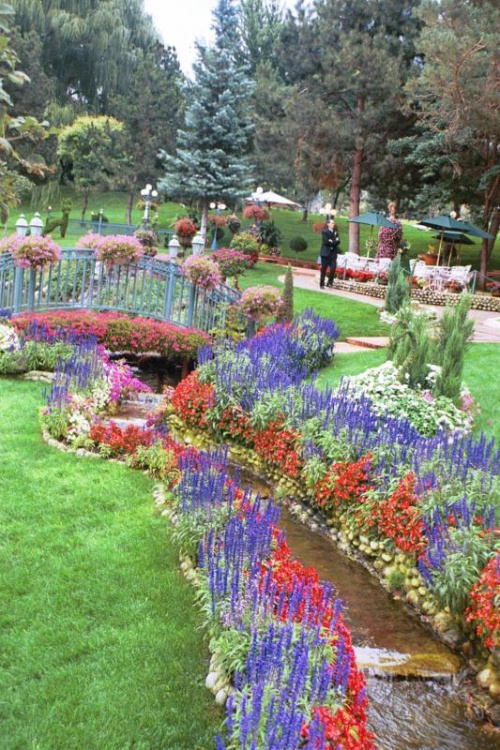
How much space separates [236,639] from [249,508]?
4.79ft

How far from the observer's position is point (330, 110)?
25.8 metres

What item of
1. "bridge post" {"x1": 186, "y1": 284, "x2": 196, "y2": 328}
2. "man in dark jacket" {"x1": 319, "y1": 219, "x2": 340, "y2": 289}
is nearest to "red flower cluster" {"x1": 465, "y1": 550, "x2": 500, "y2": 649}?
"bridge post" {"x1": 186, "y1": 284, "x2": 196, "y2": 328}

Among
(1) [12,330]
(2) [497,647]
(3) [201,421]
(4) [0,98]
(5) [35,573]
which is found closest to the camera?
(4) [0,98]

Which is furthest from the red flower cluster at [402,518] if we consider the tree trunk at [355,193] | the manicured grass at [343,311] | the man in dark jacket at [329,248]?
the tree trunk at [355,193]

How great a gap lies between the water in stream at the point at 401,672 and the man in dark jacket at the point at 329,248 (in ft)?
44.2

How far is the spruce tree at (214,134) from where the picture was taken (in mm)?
28047

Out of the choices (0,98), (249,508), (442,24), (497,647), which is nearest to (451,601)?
(497,647)

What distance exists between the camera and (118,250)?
1237 centimetres

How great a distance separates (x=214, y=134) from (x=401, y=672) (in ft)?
86.5

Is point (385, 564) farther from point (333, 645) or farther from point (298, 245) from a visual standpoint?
point (298, 245)

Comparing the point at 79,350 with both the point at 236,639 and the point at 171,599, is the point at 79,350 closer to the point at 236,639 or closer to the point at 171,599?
the point at 171,599

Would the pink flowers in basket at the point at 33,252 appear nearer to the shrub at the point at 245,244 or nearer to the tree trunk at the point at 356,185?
the shrub at the point at 245,244

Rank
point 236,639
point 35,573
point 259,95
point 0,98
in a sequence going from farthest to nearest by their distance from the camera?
point 259,95 → point 35,573 → point 236,639 → point 0,98

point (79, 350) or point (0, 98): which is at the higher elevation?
point (0, 98)
